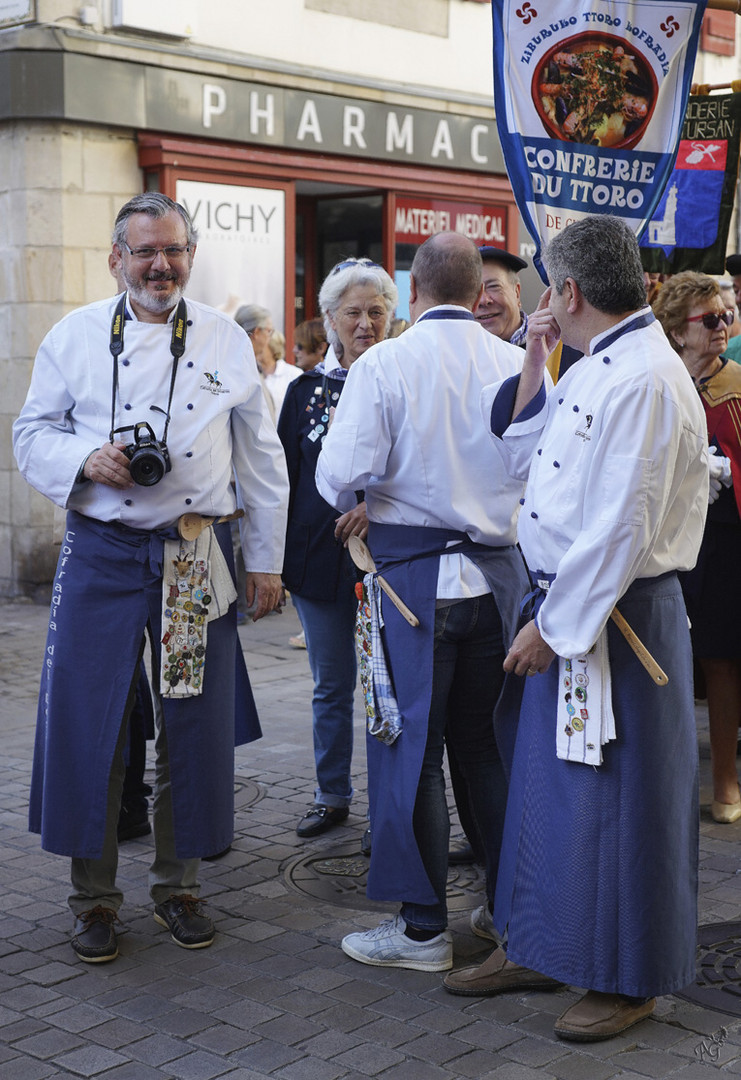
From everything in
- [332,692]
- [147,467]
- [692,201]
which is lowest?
[332,692]

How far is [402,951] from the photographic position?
4.18 m

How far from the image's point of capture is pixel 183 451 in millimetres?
4309

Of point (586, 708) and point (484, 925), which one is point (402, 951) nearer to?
point (484, 925)

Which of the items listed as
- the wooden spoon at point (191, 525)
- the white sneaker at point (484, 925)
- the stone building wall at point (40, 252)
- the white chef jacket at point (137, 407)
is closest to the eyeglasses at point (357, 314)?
the white chef jacket at point (137, 407)

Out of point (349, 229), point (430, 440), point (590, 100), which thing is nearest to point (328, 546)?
point (430, 440)

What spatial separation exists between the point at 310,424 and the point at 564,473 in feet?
6.44

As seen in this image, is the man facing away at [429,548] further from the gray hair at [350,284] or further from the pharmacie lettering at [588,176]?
the gray hair at [350,284]

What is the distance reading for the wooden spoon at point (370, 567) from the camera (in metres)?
4.14

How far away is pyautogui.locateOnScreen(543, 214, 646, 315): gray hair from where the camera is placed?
3.64 metres

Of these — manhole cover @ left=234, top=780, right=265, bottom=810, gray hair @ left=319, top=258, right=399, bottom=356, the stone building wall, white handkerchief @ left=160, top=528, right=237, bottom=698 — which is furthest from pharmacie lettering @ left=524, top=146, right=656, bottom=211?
the stone building wall

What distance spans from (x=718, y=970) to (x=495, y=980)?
2.17 ft

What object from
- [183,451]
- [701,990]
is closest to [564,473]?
[183,451]

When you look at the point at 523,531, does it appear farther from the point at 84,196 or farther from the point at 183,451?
the point at 84,196

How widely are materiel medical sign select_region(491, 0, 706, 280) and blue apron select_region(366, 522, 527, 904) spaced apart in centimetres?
98
